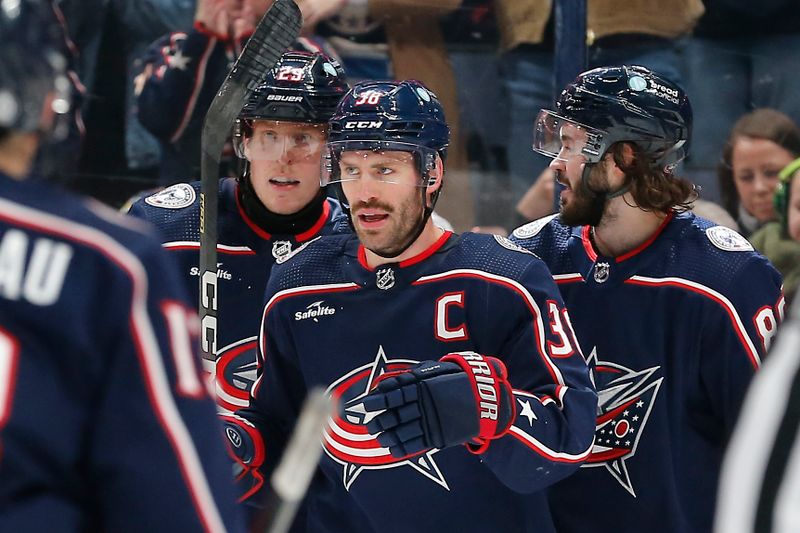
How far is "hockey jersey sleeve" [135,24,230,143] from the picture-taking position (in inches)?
159

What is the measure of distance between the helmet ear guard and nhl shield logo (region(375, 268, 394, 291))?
6.08 feet

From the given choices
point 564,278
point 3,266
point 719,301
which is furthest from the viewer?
point 564,278

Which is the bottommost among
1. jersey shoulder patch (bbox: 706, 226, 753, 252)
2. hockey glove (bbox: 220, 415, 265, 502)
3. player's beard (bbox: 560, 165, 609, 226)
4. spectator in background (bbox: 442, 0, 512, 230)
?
spectator in background (bbox: 442, 0, 512, 230)

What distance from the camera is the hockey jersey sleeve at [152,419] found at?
126cm

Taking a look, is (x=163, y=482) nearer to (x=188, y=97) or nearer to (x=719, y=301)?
(x=719, y=301)

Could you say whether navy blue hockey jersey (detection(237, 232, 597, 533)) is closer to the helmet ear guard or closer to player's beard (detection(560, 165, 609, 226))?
player's beard (detection(560, 165, 609, 226))

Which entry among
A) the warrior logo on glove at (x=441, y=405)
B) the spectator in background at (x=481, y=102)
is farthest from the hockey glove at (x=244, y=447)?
the spectator in background at (x=481, y=102)

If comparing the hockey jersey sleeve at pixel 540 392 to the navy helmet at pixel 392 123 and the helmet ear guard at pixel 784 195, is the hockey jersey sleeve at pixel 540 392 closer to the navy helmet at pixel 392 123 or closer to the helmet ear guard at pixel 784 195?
the navy helmet at pixel 392 123

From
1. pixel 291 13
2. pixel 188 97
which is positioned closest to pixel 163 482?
pixel 291 13

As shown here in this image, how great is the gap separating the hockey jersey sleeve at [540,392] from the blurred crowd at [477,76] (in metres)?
1.69

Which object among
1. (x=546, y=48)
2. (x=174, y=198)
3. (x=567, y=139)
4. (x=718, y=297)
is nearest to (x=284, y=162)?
(x=174, y=198)

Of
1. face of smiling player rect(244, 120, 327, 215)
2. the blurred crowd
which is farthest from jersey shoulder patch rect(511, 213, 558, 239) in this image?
the blurred crowd

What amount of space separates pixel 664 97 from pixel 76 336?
Result: 1.90 meters

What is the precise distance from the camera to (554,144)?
117 inches
